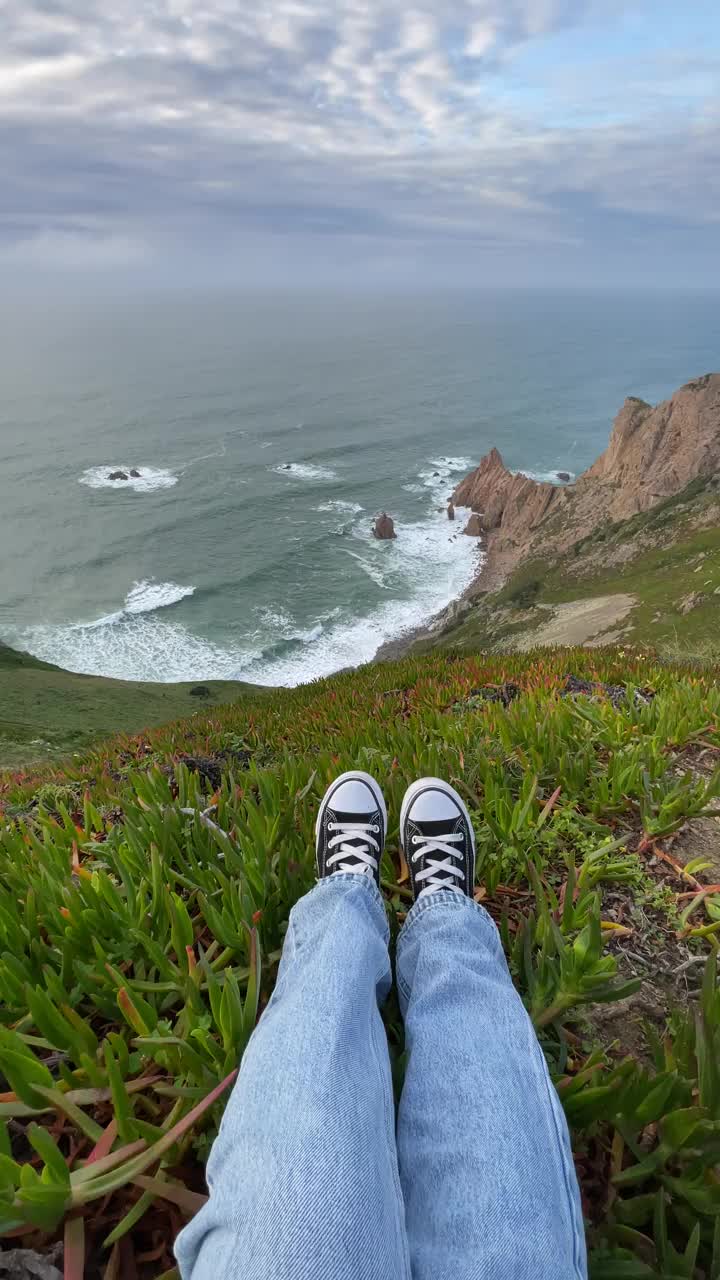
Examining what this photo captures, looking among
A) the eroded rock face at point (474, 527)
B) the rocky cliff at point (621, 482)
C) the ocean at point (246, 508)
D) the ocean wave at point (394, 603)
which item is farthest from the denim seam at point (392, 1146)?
the eroded rock face at point (474, 527)

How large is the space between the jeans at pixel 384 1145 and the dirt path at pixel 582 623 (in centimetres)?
2824

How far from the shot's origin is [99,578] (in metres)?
59.6

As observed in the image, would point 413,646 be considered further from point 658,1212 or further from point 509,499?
point 658,1212

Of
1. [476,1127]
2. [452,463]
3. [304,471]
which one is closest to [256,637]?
[304,471]

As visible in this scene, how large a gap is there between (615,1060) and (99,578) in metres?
63.4

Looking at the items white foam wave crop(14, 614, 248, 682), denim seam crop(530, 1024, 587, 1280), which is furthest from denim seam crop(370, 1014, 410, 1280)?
white foam wave crop(14, 614, 248, 682)

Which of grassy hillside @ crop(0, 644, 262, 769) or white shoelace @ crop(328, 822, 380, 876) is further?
grassy hillside @ crop(0, 644, 262, 769)

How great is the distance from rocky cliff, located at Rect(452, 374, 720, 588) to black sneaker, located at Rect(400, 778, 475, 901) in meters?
54.2

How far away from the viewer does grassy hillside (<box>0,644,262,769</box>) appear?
65.9 ft

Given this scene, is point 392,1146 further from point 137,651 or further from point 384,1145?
point 137,651

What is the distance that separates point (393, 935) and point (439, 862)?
336 millimetres

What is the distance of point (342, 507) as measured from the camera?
73375 mm

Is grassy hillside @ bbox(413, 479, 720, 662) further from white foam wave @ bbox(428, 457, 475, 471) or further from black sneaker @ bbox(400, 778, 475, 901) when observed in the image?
white foam wave @ bbox(428, 457, 475, 471)

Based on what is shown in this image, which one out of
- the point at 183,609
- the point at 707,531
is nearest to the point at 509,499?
the point at 707,531
